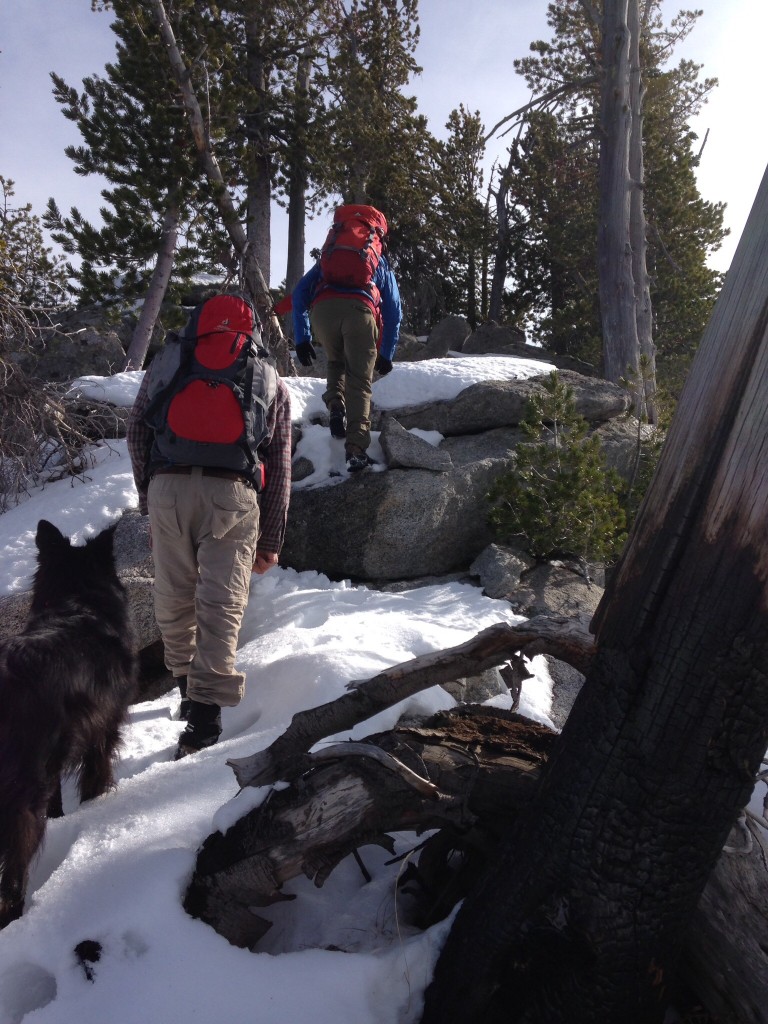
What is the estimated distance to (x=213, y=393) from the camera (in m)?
3.02

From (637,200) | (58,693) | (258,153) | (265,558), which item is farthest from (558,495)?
(258,153)

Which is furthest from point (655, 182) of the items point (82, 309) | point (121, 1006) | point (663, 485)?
point (121, 1006)

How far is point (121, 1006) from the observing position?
1.78m

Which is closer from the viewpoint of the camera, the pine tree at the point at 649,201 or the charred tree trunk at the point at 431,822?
the charred tree trunk at the point at 431,822

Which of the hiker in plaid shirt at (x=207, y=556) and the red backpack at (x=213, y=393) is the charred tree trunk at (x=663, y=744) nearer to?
the hiker in plaid shirt at (x=207, y=556)

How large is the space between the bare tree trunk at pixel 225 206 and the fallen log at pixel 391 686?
28.2 feet

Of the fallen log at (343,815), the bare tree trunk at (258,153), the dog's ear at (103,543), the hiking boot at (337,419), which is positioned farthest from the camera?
the bare tree trunk at (258,153)

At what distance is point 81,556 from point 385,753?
1847 mm

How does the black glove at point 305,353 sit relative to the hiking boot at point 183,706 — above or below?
above

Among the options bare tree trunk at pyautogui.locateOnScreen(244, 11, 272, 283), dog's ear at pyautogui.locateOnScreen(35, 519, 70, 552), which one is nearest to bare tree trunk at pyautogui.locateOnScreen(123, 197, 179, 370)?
bare tree trunk at pyautogui.locateOnScreen(244, 11, 272, 283)

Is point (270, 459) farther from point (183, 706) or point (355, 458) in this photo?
point (355, 458)

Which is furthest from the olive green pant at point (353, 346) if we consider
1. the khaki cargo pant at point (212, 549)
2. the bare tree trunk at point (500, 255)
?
the bare tree trunk at point (500, 255)

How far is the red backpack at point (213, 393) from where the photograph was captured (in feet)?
9.89

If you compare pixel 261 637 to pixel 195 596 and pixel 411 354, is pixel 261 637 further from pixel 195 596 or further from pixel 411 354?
pixel 411 354
